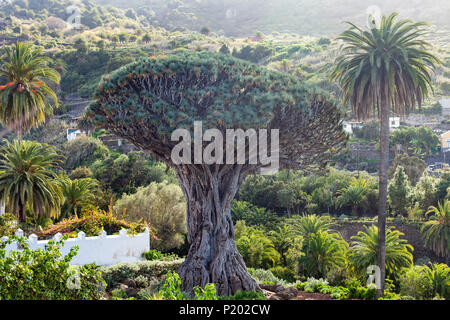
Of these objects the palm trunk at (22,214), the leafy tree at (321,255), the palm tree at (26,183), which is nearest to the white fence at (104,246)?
the palm tree at (26,183)

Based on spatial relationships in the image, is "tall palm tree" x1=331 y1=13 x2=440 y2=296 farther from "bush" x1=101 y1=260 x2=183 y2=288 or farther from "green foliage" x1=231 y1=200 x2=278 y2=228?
"green foliage" x1=231 y1=200 x2=278 y2=228

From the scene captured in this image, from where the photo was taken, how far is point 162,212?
27562mm

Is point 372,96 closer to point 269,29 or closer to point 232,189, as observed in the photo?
point 232,189

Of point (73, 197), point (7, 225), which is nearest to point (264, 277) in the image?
point (7, 225)

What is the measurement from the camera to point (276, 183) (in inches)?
1596

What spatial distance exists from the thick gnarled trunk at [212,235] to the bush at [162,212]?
8.94 metres

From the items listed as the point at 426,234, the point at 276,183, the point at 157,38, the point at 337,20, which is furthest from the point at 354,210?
the point at 337,20

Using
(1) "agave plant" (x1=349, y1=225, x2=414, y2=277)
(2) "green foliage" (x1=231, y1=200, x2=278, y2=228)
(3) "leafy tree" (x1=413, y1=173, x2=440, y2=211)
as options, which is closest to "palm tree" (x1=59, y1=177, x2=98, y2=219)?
(2) "green foliage" (x1=231, y1=200, x2=278, y2=228)

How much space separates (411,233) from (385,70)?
50.5 feet

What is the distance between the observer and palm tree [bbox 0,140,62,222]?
21953mm

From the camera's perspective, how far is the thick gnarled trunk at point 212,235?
16.3 meters

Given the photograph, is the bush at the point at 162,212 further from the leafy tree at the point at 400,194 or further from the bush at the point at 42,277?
the bush at the point at 42,277

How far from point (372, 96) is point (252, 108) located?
289 inches

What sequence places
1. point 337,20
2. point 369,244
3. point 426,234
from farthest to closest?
point 337,20, point 426,234, point 369,244
